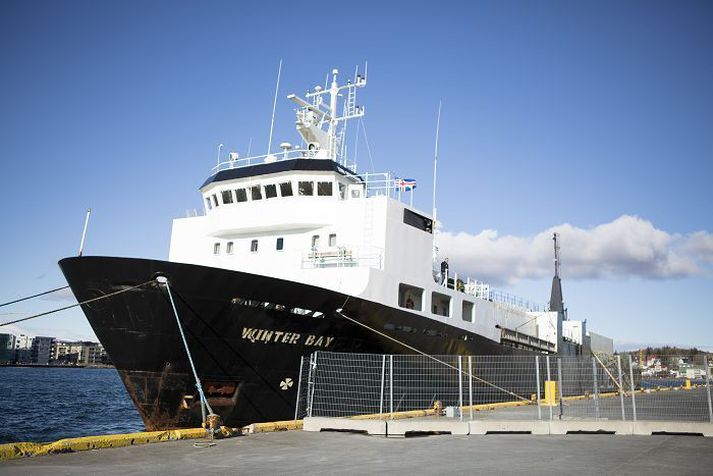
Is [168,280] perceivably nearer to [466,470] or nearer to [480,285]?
[466,470]

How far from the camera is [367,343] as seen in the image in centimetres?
1538

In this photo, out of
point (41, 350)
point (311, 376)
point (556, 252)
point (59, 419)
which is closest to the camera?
point (311, 376)

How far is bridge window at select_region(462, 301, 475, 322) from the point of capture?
21641 millimetres

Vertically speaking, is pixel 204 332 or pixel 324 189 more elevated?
pixel 324 189

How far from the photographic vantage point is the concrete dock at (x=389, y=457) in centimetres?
711

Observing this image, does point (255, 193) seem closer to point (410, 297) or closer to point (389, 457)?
point (410, 297)

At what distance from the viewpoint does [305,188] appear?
18.1m

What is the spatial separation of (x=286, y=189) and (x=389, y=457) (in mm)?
11336

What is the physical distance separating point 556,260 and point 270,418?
32.2 m

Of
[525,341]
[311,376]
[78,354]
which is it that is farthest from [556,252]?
[78,354]

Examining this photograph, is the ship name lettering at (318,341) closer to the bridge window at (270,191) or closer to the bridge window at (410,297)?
the bridge window at (410,297)

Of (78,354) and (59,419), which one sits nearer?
(59,419)

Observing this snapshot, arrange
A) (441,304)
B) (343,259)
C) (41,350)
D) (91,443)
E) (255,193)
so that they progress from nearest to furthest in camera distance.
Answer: (91,443)
(343,259)
(255,193)
(441,304)
(41,350)

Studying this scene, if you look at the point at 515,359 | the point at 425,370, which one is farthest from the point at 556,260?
the point at 425,370
